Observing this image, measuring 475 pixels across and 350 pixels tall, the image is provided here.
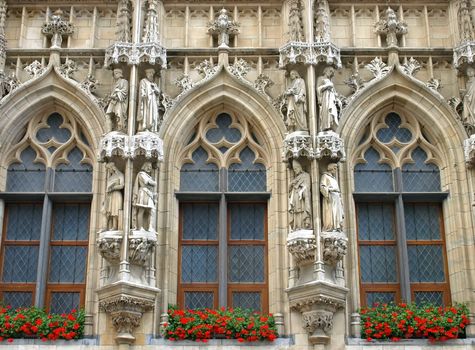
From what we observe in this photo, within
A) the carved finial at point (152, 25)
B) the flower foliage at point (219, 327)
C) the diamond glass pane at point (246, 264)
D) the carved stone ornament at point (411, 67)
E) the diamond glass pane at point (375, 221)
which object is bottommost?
the flower foliage at point (219, 327)

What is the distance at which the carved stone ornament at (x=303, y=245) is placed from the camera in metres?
14.4

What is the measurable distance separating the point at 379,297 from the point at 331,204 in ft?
6.57

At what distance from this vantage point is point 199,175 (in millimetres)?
16109

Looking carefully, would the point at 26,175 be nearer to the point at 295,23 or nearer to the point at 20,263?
the point at 20,263

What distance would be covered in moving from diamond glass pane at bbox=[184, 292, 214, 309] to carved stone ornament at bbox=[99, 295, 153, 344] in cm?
100

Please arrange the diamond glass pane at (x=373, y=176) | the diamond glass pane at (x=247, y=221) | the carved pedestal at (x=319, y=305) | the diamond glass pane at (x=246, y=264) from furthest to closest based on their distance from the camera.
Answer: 1. the diamond glass pane at (x=373, y=176)
2. the diamond glass pane at (x=247, y=221)
3. the diamond glass pane at (x=246, y=264)
4. the carved pedestal at (x=319, y=305)

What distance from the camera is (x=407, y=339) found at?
562 inches

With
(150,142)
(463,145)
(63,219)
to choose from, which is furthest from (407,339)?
(63,219)

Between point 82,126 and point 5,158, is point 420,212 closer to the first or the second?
point 82,126

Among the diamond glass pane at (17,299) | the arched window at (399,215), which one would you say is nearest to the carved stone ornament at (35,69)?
the diamond glass pane at (17,299)

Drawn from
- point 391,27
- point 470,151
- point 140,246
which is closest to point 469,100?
point 470,151

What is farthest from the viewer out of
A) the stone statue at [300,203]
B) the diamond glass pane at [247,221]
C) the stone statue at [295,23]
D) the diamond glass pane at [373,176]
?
the stone statue at [295,23]

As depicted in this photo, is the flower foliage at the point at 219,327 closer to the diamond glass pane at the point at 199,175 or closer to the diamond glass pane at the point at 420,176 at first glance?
the diamond glass pane at the point at 199,175

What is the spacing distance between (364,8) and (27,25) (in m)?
6.91
